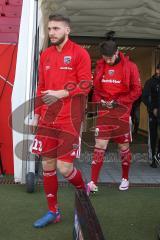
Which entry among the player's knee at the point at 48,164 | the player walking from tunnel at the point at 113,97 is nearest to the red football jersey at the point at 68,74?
the player's knee at the point at 48,164

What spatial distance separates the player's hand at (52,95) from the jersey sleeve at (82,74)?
11 centimetres

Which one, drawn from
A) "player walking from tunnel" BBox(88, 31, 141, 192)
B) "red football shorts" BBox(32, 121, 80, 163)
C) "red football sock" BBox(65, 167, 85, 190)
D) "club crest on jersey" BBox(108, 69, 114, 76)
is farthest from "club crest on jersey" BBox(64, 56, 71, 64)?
"club crest on jersey" BBox(108, 69, 114, 76)

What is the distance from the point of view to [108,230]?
16.3ft

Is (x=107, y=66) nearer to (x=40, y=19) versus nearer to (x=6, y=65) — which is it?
(x=40, y=19)

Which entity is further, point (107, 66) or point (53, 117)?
point (107, 66)

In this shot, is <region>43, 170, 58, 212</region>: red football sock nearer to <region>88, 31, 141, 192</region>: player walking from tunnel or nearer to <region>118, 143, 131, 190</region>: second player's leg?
<region>88, 31, 141, 192</region>: player walking from tunnel

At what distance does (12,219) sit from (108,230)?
3.35ft

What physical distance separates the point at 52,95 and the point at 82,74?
40cm

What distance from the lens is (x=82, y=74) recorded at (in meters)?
4.84

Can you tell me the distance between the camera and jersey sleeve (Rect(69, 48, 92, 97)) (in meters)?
4.79

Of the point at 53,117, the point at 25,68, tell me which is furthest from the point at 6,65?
the point at 53,117

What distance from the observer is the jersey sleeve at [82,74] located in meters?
4.79

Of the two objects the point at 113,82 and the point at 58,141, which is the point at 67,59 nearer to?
the point at 58,141

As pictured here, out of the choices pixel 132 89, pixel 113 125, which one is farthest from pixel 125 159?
pixel 132 89
